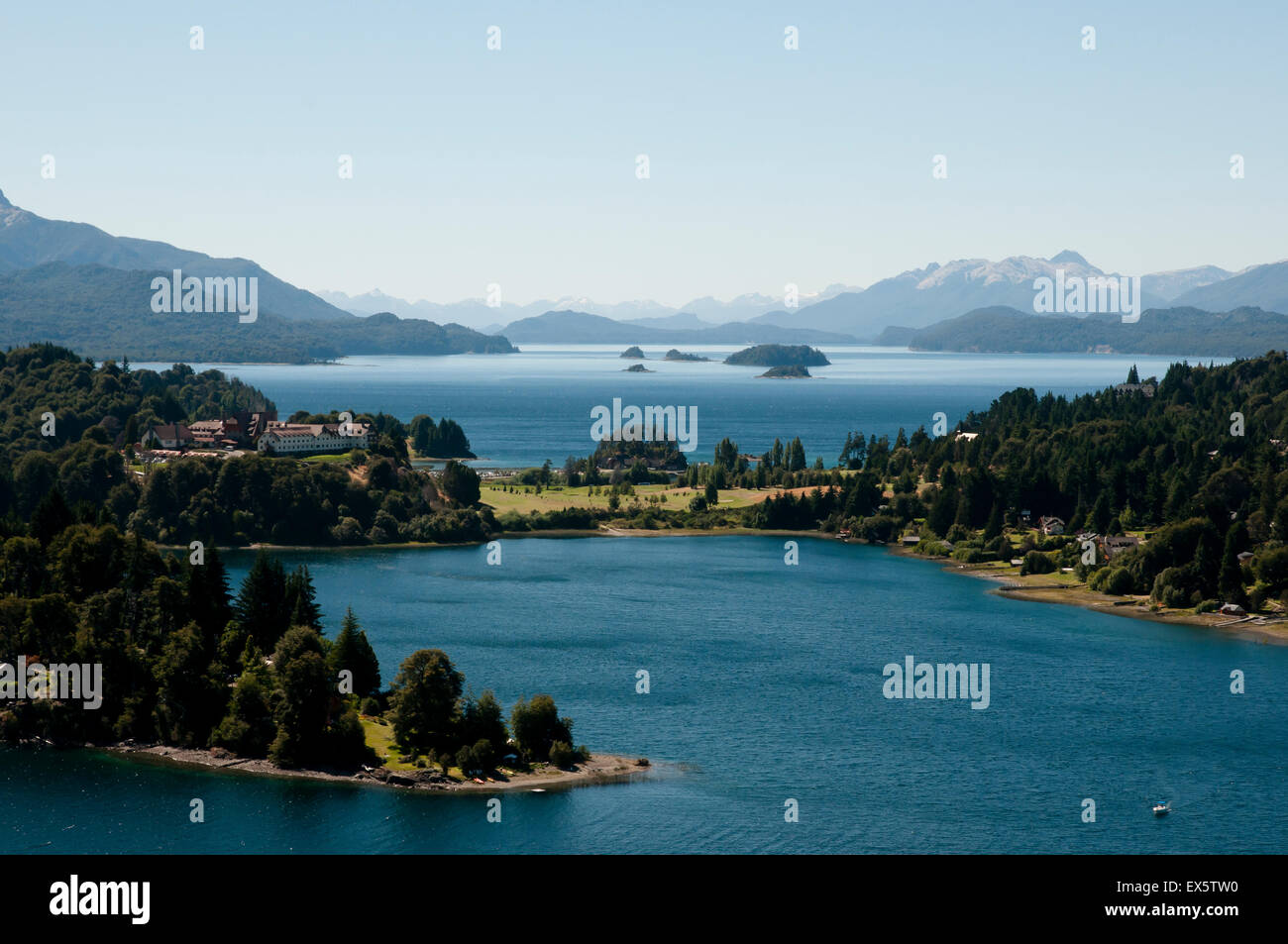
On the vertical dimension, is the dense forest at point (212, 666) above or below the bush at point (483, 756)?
above

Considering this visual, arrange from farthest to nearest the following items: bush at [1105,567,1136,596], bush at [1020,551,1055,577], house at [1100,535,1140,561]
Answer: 1. bush at [1020,551,1055,577]
2. house at [1100,535,1140,561]
3. bush at [1105,567,1136,596]

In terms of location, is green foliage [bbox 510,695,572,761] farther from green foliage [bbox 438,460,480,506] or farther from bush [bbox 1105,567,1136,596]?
green foliage [bbox 438,460,480,506]

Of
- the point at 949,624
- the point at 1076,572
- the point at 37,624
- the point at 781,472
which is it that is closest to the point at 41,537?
the point at 37,624

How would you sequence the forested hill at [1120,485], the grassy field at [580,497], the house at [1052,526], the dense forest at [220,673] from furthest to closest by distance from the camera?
the grassy field at [580,497] < the house at [1052,526] < the forested hill at [1120,485] < the dense forest at [220,673]

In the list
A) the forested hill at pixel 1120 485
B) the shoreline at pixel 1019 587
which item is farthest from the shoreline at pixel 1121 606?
the forested hill at pixel 1120 485

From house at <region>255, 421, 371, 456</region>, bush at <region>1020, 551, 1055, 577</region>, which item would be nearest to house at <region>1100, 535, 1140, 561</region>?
bush at <region>1020, 551, 1055, 577</region>

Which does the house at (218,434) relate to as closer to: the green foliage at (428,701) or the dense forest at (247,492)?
the dense forest at (247,492)

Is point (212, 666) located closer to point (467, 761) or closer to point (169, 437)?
point (467, 761)
